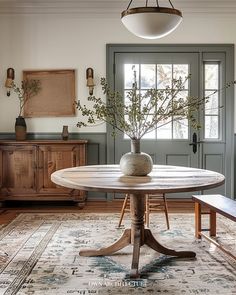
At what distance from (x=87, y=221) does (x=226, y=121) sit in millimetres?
2446

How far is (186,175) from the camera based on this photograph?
3027 mm

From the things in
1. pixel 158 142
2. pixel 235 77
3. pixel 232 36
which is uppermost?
pixel 232 36

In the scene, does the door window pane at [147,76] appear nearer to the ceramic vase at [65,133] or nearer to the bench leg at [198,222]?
the ceramic vase at [65,133]

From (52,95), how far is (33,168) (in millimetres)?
1073

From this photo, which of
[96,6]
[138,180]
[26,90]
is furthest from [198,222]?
[96,6]

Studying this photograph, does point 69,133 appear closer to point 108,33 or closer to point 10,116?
point 10,116

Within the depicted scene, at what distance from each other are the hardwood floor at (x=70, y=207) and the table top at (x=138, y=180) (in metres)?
1.90

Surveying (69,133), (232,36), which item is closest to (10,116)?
(69,133)

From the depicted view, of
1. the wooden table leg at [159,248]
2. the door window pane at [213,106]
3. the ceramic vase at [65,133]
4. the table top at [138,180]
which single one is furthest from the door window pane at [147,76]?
the wooden table leg at [159,248]

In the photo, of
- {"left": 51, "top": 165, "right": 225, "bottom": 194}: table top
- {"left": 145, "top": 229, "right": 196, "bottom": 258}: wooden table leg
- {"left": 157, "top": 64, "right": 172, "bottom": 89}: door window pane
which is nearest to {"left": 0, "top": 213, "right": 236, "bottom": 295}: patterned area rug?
{"left": 145, "top": 229, "right": 196, "bottom": 258}: wooden table leg

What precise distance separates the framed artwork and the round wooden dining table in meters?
2.33

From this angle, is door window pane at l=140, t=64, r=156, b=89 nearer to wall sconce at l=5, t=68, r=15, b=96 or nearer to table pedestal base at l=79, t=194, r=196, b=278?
wall sconce at l=5, t=68, r=15, b=96

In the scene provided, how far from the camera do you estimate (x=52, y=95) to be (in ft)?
18.4

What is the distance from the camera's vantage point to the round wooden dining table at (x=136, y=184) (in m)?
2.50
